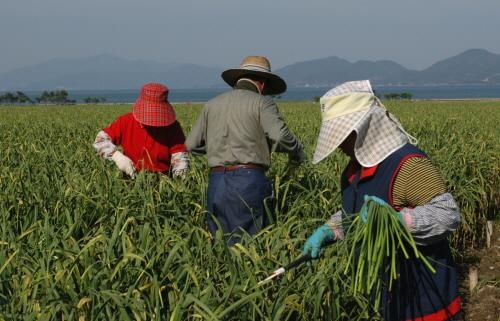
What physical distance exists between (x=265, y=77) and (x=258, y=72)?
8 centimetres

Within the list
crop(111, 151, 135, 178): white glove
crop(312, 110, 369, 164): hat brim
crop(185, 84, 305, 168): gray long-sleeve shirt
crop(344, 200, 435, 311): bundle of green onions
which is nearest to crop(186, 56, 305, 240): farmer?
crop(185, 84, 305, 168): gray long-sleeve shirt

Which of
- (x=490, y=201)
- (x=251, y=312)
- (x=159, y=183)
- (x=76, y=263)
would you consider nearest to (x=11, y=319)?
(x=76, y=263)

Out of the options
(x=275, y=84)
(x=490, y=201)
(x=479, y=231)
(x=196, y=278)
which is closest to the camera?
(x=196, y=278)

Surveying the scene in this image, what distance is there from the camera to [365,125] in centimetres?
196

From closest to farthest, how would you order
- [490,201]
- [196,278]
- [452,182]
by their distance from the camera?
1. [196,278]
2. [452,182]
3. [490,201]

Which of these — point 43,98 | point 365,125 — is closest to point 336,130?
point 365,125

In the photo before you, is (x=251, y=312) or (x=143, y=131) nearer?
(x=251, y=312)

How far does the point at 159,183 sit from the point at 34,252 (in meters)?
1.18

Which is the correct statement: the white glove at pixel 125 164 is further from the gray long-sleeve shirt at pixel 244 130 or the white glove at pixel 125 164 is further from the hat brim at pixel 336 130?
the hat brim at pixel 336 130

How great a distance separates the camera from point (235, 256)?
2.42 meters

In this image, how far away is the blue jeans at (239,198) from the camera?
3.21m

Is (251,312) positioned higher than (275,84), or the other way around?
(275,84)

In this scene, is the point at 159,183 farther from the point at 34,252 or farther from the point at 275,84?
the point at 34,252

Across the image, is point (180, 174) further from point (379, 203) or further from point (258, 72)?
point (379, 203)
